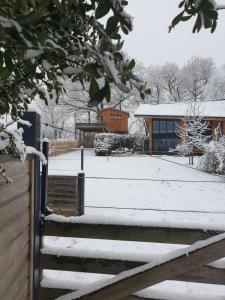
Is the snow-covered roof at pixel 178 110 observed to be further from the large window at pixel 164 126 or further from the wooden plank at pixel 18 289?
the wooden plank at pixel 18 289

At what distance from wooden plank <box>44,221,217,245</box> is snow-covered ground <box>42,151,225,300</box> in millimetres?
41

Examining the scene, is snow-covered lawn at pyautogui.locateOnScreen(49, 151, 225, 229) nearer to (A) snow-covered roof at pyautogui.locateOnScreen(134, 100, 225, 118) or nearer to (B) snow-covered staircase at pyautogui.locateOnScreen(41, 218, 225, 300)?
(B) snow-covered staircase at pyautogui.locateOnScreen(41, 218, 225, 300)

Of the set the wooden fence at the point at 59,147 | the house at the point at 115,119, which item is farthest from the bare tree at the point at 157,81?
the wooden fence at the point at 59,147

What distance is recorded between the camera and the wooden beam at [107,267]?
2418mm

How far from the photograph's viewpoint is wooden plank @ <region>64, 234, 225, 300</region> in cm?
237

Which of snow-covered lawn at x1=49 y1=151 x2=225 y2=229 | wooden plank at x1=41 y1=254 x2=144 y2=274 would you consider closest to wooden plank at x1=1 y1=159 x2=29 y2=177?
wooden plank at x1=41 y1=254 x2=144 y2=274

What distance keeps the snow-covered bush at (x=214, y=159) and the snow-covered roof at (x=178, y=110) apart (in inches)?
405

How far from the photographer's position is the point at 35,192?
8.31 feet

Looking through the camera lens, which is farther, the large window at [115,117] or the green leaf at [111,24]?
the large window at [115,117]

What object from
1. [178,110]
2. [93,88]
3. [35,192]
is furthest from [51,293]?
[178,110]

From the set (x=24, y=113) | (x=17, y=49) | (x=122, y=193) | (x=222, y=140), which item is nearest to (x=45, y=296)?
(x=24, y=113)

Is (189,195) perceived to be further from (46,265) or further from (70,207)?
(46,265)

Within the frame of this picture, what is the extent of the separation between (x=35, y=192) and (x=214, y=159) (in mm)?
14131

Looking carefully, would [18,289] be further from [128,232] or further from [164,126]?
[164,126]
